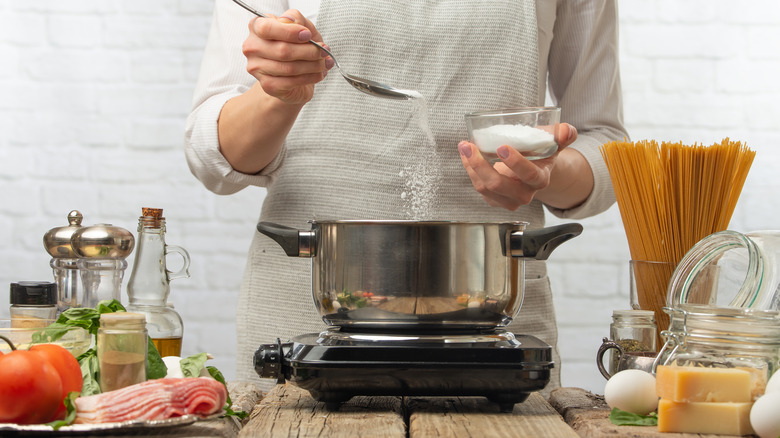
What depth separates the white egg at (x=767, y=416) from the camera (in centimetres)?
58

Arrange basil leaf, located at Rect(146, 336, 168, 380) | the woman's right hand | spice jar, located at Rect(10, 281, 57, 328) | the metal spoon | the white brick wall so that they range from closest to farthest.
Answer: basil leaf, located at Rect(146, 336, 168, 380)
spice jar, located at Rect(10, 281, 57, 328)
the woman's right hand
the metal spoon
the white brick wall

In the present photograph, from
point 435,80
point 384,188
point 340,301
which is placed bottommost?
point 340,301

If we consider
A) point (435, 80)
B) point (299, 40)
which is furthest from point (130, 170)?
point (299, 40)

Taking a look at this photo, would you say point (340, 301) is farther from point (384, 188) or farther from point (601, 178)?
point (601, 178)

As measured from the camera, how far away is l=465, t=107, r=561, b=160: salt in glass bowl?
35.2 inches

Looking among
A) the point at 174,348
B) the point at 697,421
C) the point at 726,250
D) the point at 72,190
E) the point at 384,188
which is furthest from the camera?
the point at 72,190

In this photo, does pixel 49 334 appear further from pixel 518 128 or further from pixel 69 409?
pixel 518 128

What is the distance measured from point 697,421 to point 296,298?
0.65m

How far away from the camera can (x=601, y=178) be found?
1.20 m

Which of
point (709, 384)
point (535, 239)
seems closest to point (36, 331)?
point (535, 239)

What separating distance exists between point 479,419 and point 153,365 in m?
0.28

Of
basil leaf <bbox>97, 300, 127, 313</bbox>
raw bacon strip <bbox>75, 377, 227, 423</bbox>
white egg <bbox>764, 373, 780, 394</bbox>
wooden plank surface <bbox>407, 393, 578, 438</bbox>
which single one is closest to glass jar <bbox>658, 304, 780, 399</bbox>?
white egg <bbox>764, 373, 780, 394</bbox>

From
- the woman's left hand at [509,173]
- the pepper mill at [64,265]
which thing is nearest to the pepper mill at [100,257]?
the pepper mill at [64,265]

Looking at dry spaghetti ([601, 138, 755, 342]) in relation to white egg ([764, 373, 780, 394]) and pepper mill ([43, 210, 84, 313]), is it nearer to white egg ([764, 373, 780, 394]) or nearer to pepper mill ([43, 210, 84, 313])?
white egg ([764, 373, 780, 394])
